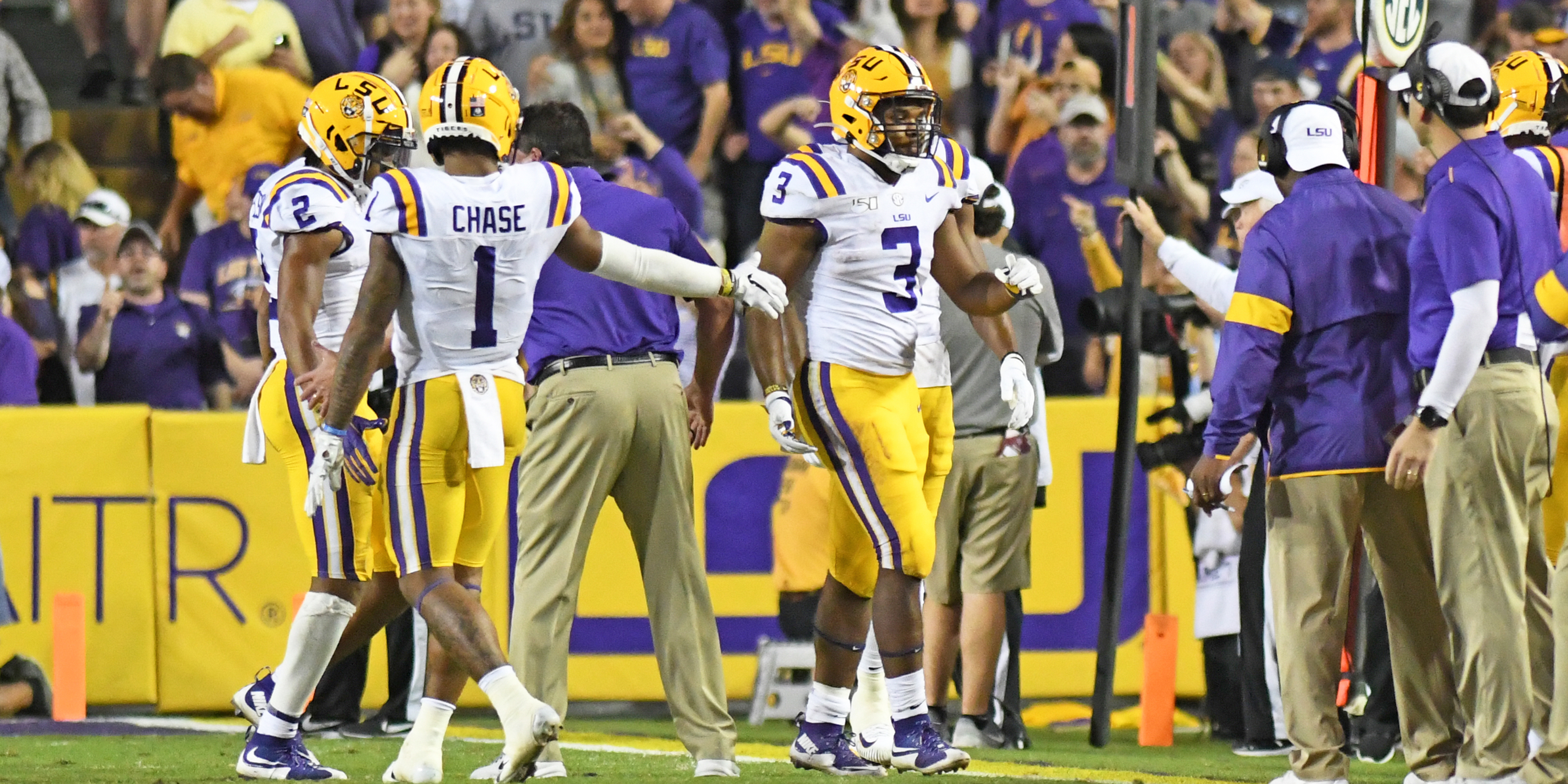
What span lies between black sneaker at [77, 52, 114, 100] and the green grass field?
436cm

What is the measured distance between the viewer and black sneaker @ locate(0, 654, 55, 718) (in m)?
8.38

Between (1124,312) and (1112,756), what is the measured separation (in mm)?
1592

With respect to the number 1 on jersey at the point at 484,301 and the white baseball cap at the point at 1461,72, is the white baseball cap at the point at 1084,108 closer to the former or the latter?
the white baseball cap at the point at 1461,72

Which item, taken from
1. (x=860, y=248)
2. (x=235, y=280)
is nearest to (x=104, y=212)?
(x=235, y=280)

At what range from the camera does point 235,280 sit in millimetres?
9891

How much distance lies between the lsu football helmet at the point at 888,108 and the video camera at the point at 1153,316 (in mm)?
2414

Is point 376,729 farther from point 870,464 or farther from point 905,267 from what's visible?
point 905,267

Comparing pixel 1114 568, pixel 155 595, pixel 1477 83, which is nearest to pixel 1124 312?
pixel 1114 568

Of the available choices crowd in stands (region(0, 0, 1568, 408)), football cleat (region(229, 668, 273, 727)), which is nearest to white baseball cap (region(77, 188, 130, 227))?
crowd in stands (region(0, 0, 1568, 408))

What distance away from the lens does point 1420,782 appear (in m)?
5.62

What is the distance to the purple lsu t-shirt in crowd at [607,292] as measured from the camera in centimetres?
617

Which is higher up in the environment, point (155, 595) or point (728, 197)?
point (728, 197)

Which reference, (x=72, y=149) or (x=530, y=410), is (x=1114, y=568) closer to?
(x=530, y=410)

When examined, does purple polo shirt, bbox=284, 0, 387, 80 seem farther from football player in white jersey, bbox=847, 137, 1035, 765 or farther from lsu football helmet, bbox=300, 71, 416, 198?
football player in white jersey, bbox=847, 137, 1035, 765
